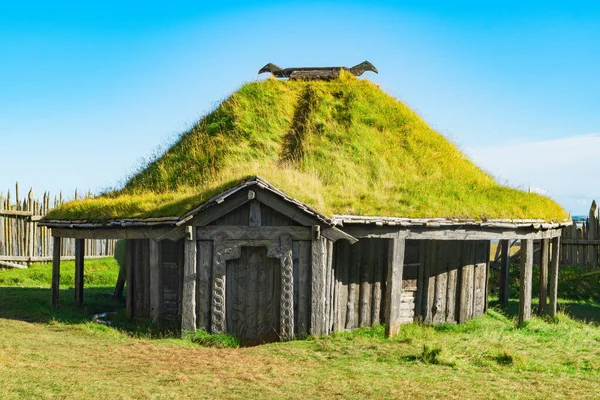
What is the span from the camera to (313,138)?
19125 millimetres

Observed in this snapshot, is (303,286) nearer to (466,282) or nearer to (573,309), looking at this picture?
(466,282)

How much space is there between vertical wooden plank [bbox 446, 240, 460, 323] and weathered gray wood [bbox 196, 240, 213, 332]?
6251 millimetres

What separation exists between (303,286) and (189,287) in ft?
8.03

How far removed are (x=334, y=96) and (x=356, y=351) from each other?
1120 cm

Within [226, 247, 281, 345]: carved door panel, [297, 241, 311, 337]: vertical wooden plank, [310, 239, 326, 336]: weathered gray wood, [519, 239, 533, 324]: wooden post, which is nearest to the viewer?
[310, 239, 326, 336]: weathered gray wood

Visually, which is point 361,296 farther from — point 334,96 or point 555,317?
point 334,96

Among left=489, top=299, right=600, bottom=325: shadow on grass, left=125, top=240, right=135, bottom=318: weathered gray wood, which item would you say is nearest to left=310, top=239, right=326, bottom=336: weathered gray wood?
left=125, top=240, right=135, bottom=318: weathered gray wood

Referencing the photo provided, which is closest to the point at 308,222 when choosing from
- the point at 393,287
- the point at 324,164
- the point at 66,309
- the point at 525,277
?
the point at 393,287

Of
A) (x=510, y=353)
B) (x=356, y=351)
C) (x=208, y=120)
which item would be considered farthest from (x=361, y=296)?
(x=208, y=120)

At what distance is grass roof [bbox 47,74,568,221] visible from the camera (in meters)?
15.4

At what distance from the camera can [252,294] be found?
46.0 feet

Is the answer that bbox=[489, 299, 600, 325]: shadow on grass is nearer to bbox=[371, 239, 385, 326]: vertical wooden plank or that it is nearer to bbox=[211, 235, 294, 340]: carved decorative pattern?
bbox=[371, 239, 385, 326]: vertical wooden plank

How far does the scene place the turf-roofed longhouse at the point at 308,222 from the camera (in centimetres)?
1382

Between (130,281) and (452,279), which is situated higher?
(452,279)
